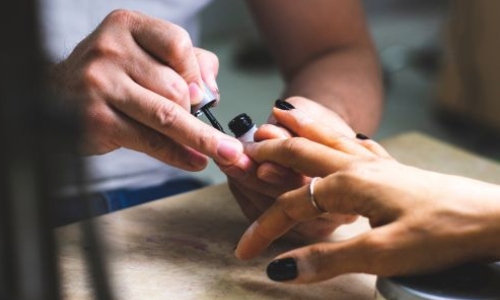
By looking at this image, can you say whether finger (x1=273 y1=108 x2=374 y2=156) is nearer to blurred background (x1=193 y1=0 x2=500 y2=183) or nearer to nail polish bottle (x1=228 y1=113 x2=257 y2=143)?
nail polish bottle (x1=228 y1=113 x2=257 y2=143)

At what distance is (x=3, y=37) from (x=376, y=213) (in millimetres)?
392

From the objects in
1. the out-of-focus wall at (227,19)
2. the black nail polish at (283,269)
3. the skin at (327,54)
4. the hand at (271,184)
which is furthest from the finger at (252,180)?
the out-of-focus wall at (227,19)

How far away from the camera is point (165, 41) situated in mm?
681

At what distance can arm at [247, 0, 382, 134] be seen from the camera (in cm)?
100

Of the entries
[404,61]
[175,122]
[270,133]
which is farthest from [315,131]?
[404,61]

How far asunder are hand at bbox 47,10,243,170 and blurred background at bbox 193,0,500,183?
1295 mm

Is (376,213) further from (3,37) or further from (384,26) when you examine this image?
(384,26)

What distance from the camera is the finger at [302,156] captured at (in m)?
0.65

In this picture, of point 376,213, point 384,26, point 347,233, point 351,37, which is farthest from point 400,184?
point 384,26

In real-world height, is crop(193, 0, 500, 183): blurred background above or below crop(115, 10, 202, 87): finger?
above

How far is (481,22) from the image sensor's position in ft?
7.40

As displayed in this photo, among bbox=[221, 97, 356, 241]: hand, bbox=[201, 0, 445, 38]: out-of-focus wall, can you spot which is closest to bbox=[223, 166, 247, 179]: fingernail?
bbox=[221, 97, 356, 241]: hand

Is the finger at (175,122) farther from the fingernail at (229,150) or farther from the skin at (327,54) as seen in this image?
the skin at (327,54)

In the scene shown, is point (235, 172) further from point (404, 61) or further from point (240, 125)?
point (404, 61)
